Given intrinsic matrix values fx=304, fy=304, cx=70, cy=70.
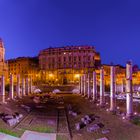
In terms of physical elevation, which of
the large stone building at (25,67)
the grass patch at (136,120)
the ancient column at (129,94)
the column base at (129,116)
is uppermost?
the large stone building at (25,67)

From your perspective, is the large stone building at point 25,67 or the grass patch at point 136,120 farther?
the large stone building at point 25,67

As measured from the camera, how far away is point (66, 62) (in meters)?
107

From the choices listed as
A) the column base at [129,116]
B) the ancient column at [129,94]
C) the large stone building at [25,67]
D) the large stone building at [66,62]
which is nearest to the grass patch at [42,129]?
the column base at [129,116]

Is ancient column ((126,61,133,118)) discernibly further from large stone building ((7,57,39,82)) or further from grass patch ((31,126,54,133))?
large stone building ((7,57,39,82))

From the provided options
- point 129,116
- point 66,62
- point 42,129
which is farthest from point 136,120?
point 66,62

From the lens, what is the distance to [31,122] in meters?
17.0

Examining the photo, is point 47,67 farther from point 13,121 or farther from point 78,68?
point 13,121

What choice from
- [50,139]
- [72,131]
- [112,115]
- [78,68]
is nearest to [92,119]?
[112,115]

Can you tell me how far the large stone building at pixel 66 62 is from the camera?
10338 centimetres

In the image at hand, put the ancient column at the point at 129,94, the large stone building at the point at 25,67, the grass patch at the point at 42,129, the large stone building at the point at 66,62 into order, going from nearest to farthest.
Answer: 1. the grass patch at the point at 42,129
2. the ancient column at the point at 129,94
3. the large stone building at the point at 66,62
4. the large stone building at the point at 25,67

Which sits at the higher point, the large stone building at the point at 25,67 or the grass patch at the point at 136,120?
the large stone building at the point at 25,67

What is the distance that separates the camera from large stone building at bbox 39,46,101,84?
103375 mm

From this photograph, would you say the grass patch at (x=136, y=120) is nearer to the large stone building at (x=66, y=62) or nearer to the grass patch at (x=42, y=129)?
the grass patch at (x=42, y=129)

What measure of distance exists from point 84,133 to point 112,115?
360 cm
